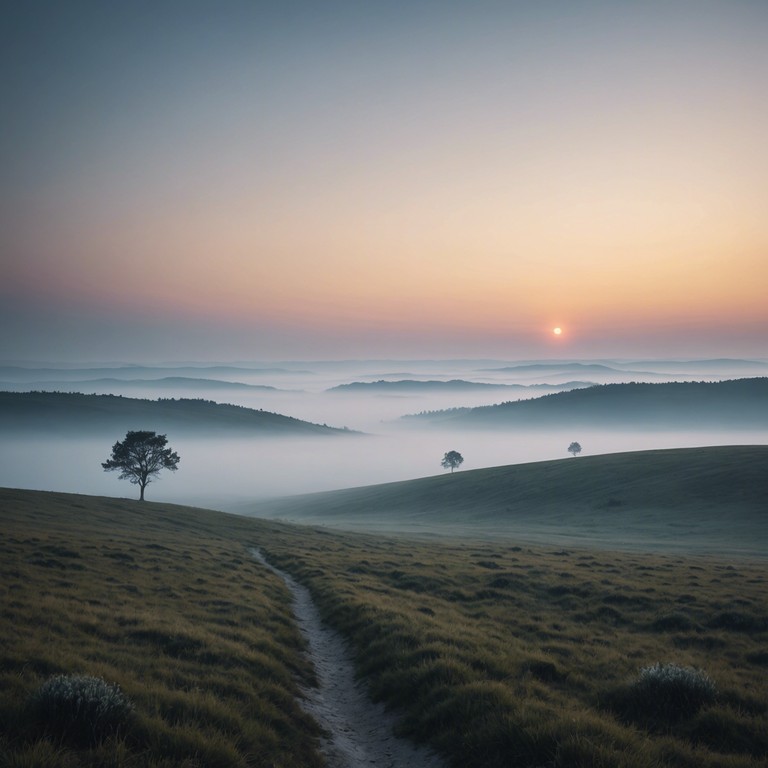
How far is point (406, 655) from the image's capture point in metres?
13.8

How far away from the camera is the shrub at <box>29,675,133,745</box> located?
288 inches

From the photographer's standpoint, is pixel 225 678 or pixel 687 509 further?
pixel 687 509

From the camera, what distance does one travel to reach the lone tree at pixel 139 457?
8756cm

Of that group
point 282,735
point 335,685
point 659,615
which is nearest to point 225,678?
point 282,735

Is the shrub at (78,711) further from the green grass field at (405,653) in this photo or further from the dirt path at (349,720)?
the dirt path at (349,720)

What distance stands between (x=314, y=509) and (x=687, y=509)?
92.8 m

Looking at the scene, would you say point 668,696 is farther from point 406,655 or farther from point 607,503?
point 607,503

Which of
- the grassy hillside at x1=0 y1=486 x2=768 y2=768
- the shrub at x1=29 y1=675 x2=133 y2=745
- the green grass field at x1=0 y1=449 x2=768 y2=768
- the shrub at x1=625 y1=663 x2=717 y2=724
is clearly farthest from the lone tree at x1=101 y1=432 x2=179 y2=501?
the shrub at x1=625 y1=663 x2=717 y2=724

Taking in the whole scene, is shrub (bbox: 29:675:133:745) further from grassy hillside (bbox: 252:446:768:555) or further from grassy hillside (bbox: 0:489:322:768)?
grassy hillside (bbox: 252:446:768:555)

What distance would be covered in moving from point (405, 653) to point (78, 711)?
28.1 ft

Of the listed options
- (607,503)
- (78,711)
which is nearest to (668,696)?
(78,711)

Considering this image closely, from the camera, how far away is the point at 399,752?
32.8ft

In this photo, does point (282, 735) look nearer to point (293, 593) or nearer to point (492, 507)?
point (293, 593)

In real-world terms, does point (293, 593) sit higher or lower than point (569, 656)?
lower
